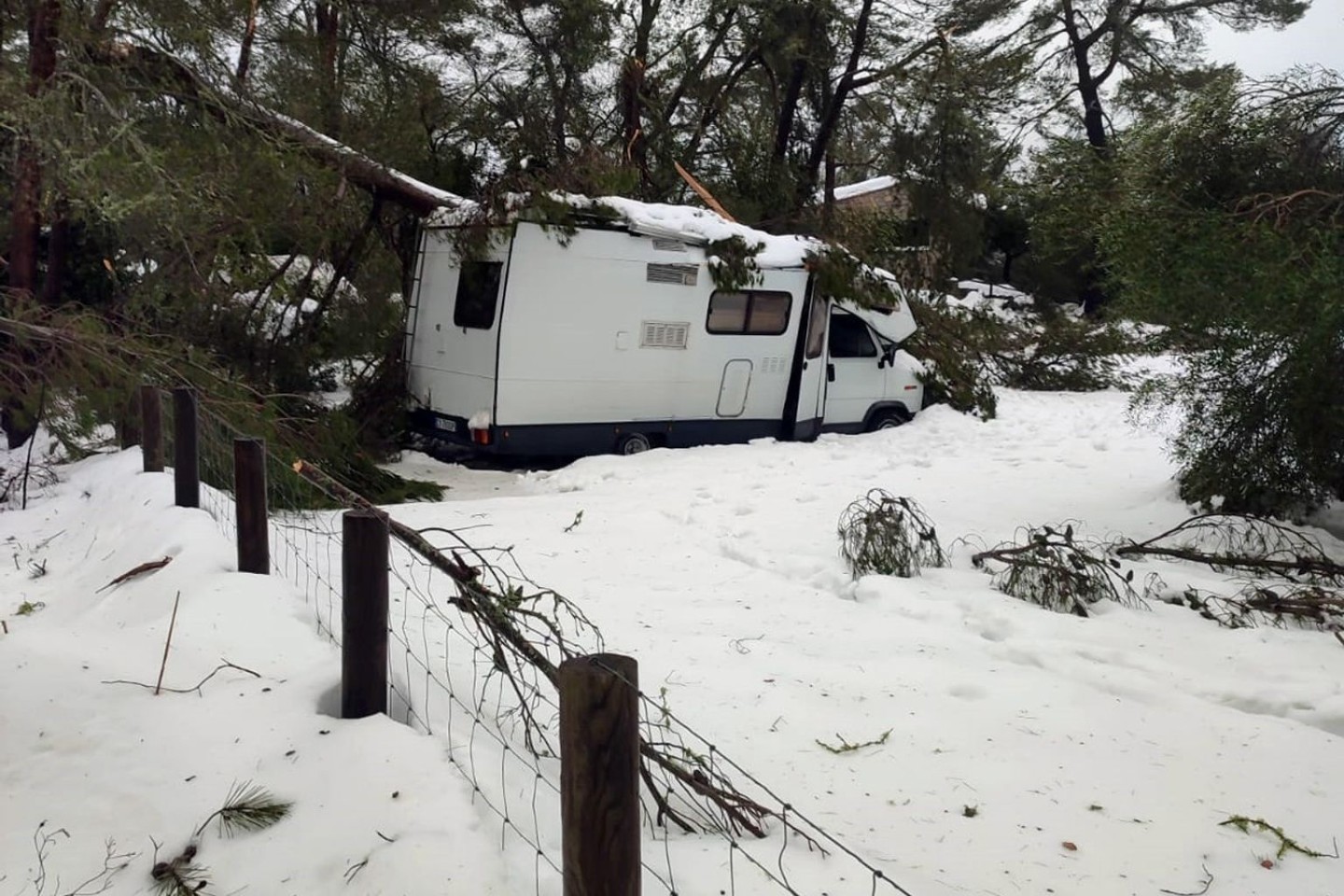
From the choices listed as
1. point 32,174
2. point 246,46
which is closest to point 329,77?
point 246,46

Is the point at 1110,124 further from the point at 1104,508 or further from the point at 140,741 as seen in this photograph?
the point at 140,741

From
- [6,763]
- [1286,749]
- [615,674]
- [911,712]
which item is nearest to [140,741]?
[6,763]

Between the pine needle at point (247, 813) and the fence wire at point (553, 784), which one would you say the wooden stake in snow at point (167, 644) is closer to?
the fence wire at point (553, 784)

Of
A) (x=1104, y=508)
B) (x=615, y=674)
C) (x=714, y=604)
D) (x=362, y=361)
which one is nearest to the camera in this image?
(x=615, y=674)

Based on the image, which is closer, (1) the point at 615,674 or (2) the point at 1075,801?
(1) the point at 615,674

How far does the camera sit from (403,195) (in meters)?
10.8

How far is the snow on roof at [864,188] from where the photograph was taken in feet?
70.8

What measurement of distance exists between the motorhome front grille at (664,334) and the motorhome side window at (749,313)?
1.10 feet

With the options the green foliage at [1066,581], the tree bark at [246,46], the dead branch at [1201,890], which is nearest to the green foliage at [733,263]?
the tree bark at [246,46]

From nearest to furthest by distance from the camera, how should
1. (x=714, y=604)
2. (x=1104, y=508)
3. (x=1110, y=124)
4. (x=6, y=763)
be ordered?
(x=6, y=763) → (x=714, y=604) → (x=1104, y=508) → (x=1110, y=124)

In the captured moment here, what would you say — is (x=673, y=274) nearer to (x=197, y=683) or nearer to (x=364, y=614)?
(x=197, y=683)

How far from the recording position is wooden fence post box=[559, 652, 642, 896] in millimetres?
1698

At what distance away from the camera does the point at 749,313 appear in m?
11.2

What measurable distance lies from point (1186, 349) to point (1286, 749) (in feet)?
13.2
